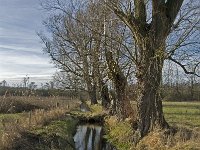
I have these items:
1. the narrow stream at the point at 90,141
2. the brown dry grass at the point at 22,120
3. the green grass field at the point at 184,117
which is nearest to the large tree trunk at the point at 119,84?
the narrow stream at the point at 90,141

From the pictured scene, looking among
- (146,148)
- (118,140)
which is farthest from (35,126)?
(146,148)

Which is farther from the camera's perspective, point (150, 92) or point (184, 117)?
point (184, 117)

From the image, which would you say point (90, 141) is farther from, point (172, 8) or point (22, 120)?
point (172, 8)

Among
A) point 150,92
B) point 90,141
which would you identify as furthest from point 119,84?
point 150,92

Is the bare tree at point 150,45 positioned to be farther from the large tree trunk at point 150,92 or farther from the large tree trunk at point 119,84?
the large tree trunk at point 119,84

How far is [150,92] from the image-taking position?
19031 millimetres

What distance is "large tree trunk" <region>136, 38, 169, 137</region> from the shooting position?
18531 mm

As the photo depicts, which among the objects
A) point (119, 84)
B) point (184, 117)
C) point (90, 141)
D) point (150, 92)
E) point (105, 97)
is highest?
point (119, 84)

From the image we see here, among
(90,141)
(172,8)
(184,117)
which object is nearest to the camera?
(172,8)

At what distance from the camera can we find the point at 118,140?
21719 mm

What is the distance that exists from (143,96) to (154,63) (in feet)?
5.65

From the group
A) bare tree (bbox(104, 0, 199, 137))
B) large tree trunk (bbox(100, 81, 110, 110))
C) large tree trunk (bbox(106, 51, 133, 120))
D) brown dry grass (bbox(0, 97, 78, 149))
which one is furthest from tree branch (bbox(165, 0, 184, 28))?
large tree trunk (bbox(100, 81, 110, 110))

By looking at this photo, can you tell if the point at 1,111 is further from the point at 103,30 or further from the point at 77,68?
the point at 77,68

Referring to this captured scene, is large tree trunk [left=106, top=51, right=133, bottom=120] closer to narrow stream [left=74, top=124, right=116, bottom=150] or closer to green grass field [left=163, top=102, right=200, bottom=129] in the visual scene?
narrow stream [left=74, top=124, right=116, bottom=150]
